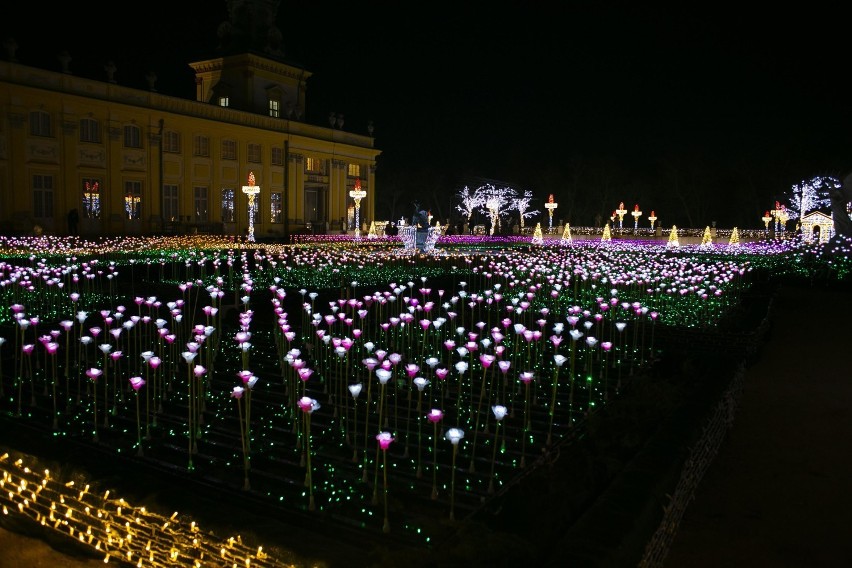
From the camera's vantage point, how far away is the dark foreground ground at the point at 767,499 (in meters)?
4.19

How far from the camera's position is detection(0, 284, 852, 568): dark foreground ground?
165 inches

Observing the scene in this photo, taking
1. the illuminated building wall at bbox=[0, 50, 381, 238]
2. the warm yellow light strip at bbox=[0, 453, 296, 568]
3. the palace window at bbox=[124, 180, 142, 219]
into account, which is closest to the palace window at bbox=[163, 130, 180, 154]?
the illuminated building wall at bbox=[0, 50, 381, 238]

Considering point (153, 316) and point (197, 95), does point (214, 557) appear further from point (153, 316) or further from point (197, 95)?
point (197, 95)

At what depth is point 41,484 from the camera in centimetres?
443

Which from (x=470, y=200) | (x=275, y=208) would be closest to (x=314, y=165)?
(x=275, y=208)

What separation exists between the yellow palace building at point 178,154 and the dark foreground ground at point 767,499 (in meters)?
28.6

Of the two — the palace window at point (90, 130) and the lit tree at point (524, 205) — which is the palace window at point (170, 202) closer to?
the palace window at point (90, 130)

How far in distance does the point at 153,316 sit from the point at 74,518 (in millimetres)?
8402

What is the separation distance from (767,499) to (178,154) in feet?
122

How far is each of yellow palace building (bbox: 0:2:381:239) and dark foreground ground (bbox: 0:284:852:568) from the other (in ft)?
93.8

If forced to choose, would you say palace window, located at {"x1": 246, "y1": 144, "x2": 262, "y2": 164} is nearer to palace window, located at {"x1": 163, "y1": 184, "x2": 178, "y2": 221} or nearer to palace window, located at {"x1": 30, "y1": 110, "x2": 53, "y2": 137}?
palace window, located at {"x1": 163, "y1": 184, "x2": 178, "y2": 221}

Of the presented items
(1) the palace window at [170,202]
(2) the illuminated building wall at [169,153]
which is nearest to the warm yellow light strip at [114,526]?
(2) the illuminated building wall at [169,153]

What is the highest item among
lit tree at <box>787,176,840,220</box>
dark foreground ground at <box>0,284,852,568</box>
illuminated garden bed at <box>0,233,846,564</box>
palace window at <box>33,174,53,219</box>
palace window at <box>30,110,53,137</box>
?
palace window at <box>30,110,53,137</box>

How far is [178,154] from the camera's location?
37469 millimetres
